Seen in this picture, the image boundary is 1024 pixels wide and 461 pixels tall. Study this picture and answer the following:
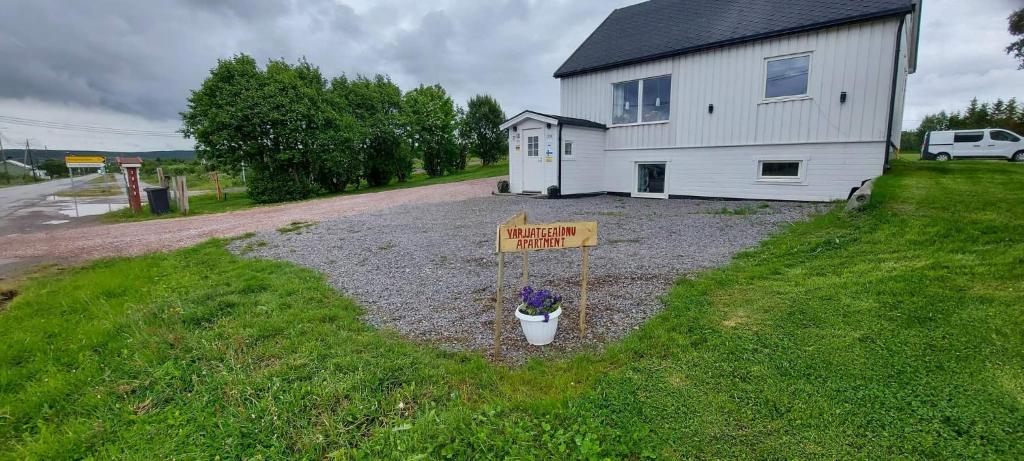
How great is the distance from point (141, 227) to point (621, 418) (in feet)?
42.8

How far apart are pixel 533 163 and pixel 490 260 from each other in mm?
8156

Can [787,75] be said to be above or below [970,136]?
above

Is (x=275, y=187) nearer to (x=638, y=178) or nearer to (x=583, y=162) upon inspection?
(x=583, y=162)

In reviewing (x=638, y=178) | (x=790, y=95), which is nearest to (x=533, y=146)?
(x=638, y=178)

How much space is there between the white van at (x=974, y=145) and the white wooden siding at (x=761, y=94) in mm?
14143

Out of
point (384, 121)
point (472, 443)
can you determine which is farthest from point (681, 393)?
point (384, 121)

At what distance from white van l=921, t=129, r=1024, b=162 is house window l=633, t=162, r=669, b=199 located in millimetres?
15237

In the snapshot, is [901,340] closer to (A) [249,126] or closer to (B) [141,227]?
(B) [141,227]

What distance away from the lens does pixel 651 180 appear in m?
13.5

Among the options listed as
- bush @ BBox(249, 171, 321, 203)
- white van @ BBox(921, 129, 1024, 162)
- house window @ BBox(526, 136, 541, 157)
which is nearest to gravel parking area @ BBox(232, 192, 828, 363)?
house window @ BBox(526, 136, 541, 157)

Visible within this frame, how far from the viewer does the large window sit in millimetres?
12664

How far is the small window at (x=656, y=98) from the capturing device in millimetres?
12594

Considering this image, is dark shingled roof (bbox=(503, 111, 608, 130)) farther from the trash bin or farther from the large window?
the trash bin

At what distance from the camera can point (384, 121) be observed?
23078 mm
